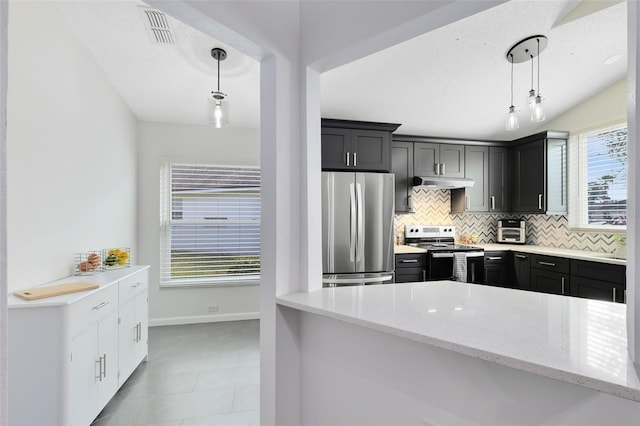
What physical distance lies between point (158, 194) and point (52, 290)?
2.29 metres

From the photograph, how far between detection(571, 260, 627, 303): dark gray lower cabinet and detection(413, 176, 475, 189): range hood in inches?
56.3

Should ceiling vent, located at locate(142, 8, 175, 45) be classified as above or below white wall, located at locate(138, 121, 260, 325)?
above

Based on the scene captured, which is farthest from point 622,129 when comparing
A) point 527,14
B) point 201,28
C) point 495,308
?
point 201,28

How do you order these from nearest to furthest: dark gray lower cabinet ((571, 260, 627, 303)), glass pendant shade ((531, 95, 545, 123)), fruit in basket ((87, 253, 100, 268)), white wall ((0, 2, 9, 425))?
1. white wall ((0, 2, 9, 425))
2. glass pendant shade ((531, 95, 545, 123))
3. fruit in basket ((87, 253, 100, 268))
4. dark gray lower cabinet ((571, 260, 627, 303))

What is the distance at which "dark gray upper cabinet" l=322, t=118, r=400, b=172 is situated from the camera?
354cm

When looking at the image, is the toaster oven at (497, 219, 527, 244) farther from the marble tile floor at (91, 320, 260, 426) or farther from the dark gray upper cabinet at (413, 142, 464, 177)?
the marble tile floor at (91, 320, 260, 426)

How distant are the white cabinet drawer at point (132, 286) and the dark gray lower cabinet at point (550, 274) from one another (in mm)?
4195

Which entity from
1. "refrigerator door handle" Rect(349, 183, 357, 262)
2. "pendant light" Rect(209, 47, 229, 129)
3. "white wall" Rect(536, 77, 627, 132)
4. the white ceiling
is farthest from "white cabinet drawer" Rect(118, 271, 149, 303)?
"white wall" Rect(536, 77, 627, 132)

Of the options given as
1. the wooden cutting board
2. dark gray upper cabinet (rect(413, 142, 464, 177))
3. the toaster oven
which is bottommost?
the wooden cutting board

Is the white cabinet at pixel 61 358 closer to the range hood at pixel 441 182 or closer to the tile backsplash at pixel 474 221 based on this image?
the range hood at pixel 441 182

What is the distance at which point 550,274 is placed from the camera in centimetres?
349

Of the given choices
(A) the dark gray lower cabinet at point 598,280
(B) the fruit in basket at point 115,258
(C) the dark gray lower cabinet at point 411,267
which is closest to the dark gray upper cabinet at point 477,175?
(C) the dark gray lower cabinet at point 411,267

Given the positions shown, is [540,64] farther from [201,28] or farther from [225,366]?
[225,366]

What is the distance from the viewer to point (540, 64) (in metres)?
3.07
